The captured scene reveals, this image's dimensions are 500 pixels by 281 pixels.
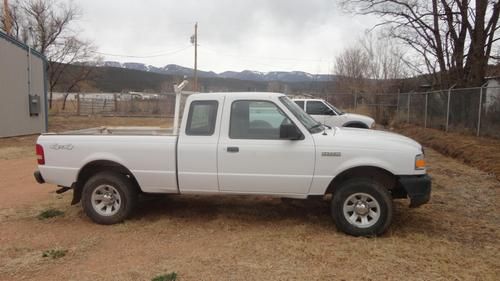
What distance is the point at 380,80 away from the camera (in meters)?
39.3

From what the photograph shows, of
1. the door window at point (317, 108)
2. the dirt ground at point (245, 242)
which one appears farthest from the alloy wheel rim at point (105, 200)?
the door window at point (317, 108)

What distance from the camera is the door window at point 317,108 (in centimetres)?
1593

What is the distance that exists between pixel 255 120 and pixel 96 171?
8.16ft

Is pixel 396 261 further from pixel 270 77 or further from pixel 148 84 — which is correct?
pixel 148 84

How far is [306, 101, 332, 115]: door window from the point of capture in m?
15.9

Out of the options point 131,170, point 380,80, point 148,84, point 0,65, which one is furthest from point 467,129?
point 148,84

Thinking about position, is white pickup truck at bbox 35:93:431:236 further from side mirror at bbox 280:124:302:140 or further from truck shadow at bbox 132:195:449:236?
truck shadow at bbox 132:195:449:236

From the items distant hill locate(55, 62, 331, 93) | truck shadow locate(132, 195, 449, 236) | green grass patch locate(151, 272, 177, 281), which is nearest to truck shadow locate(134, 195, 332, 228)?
truck shadow locate(132, 195, 449, 236)

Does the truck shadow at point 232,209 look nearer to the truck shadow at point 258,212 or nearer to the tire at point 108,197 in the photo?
the truck shadow at point 258,212

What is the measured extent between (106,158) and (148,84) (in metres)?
63.7

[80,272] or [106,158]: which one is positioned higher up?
[106,158]

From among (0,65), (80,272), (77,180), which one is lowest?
(80,272)

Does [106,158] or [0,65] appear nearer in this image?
[106,158]

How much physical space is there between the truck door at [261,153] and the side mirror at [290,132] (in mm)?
73
